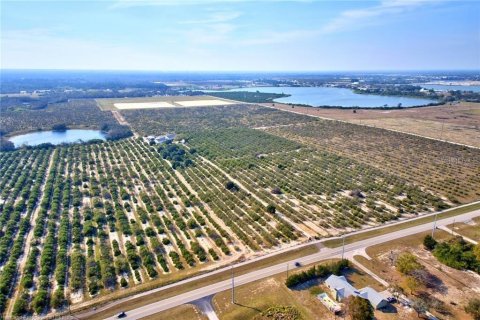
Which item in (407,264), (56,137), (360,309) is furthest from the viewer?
(56,137)

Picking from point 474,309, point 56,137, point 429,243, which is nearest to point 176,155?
point 56,137

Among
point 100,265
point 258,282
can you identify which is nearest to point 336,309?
point 258,282

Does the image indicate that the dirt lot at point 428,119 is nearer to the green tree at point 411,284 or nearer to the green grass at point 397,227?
the green grass at point 397,227

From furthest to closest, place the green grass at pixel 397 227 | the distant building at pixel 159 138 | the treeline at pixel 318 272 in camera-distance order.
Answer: the distant building at pixel 159 138 → the green grass at pixel 397 227 → the treeline at pixel 318 272

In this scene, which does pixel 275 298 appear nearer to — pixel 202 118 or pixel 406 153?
pixel 406 153

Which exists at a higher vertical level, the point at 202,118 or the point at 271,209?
the point at 202,118

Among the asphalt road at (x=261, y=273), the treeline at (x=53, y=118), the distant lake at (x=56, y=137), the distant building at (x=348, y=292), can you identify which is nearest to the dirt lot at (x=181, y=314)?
the asphalt road at (x=261, y=273)
